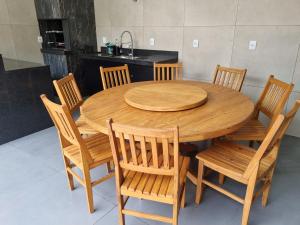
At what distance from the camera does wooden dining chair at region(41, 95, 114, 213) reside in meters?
1.50

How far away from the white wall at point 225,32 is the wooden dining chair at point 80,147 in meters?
2.19

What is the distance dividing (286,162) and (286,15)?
5.61 feet

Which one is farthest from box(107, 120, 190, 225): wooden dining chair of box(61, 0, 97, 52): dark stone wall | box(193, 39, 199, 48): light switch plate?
box(61, 0, 97, 52): dark stone wall

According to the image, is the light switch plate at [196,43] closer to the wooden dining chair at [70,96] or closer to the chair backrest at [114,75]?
the chair backrest at [114,75]

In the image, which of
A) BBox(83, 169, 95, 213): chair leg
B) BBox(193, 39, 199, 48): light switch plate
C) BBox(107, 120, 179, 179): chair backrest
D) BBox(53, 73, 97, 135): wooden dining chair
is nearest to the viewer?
BBox(107, 120, 179, 179): chair backrest

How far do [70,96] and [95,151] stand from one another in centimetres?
73

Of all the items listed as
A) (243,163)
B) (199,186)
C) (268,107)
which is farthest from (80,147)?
(268,107)

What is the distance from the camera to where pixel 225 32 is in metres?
3.12

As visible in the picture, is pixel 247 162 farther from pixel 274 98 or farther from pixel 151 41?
pixel 151 41

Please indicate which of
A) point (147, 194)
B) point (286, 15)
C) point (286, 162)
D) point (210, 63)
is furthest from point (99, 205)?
point (286, 15)

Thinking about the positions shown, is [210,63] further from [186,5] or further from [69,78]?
[69,78]

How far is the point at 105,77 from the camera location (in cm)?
279

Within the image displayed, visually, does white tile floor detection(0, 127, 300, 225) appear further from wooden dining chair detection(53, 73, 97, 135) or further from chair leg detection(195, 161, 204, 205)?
wooden dining chair detection(53, 73, 97, 135)

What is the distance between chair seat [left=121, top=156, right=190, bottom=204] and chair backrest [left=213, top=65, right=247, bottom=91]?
4.96 feet
